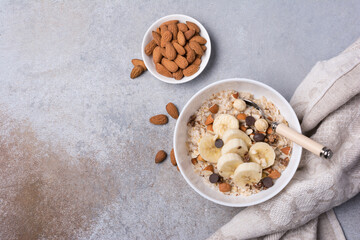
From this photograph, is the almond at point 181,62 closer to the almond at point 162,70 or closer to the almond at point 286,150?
the almond at point 162,70

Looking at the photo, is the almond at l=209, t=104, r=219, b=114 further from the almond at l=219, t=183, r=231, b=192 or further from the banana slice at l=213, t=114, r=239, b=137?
the almond at l=219, t=183, r=231, b=192

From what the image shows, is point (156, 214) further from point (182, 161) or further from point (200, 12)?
point (200, 12)

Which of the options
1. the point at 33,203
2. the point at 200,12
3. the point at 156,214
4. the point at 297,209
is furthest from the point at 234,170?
the point at 33,203

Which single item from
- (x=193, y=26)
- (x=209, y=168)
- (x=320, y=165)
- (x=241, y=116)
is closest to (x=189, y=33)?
(x=193, y=26)

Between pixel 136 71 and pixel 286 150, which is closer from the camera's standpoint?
pixel 286 150

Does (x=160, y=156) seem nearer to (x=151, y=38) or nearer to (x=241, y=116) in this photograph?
(x=241, y=116)

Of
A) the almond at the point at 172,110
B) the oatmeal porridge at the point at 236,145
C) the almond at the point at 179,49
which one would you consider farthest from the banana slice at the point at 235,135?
the almond at the point at 179,49

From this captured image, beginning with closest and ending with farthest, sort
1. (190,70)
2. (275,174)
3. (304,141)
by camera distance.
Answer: (304,141), (275,174), (190,70)
